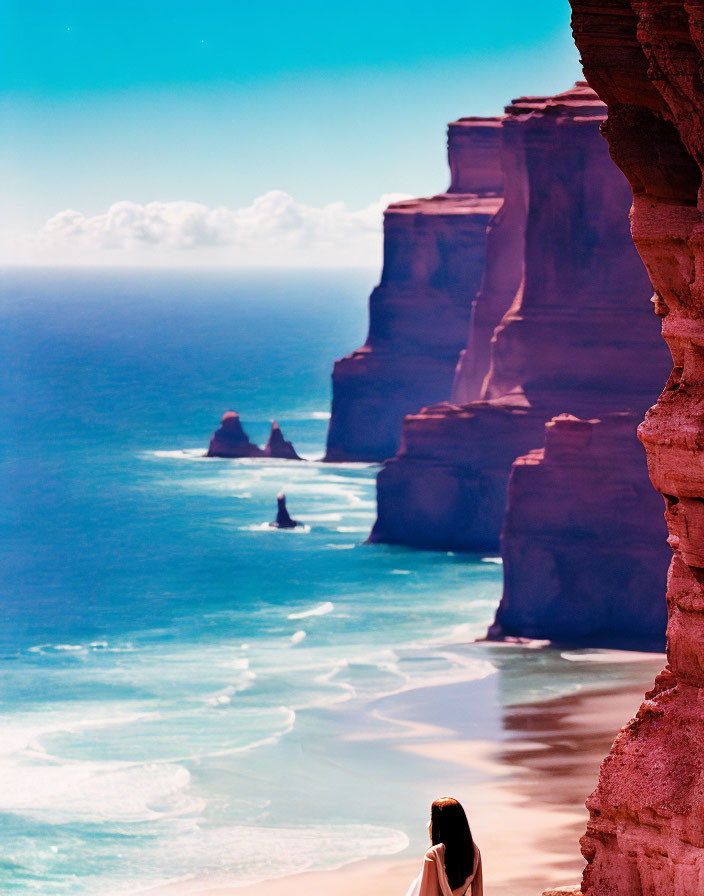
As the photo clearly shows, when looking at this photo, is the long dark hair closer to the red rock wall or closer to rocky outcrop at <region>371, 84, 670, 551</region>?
rocky outcrop at <region>371, 84, 670, 551</region>

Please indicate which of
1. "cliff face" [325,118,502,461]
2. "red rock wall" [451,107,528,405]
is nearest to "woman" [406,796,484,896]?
"red rock wall" [451,107,528,405]

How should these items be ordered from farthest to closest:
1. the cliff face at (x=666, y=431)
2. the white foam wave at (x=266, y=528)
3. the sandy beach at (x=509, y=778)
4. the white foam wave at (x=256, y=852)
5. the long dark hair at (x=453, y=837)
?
the white foam wave at (x=266, y=528) < the white foam wave at (x=256, y=852) < the sandy beach at (x=509, y=778) < the cliff face at (x=666, y=431) < the long dark hair at (x=453, y=837)

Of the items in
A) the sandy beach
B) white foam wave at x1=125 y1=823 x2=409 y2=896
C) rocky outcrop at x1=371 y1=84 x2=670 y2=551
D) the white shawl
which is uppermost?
rocky outcrop at x1=371 y1=84 x2=670 y2=551

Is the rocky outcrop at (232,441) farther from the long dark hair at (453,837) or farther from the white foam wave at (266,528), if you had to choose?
the long dark hair at (453,837)

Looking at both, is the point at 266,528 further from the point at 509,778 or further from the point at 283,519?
the point at 509,778

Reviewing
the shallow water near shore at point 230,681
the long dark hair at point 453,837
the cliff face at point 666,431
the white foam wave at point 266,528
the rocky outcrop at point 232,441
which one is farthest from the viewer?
the rocky outcrop at point 232,441

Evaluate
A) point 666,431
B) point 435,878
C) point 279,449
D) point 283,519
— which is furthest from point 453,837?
point 279,449

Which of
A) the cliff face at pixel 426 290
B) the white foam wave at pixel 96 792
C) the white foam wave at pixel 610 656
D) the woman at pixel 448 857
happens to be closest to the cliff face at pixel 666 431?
the woman at pixel 448 857
